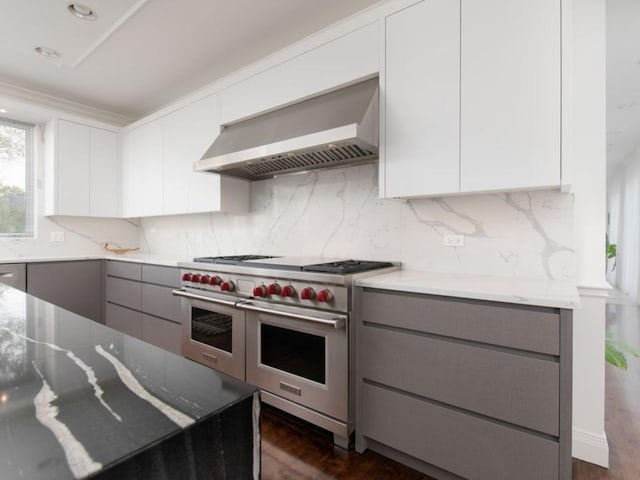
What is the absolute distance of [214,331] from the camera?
2.39 metres

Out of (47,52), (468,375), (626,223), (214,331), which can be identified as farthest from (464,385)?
(626,223)

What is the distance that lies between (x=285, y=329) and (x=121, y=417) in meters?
1.58

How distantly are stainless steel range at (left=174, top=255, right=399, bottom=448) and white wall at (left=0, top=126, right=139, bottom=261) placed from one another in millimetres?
2290

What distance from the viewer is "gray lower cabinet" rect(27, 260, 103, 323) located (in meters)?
3.20

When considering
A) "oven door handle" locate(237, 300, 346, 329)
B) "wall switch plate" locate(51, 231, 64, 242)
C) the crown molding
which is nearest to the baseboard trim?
"oven door handle" locate(237, 300, 346, 329)

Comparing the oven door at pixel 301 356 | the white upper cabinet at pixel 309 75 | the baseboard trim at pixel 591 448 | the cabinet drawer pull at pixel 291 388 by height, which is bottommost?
the baseboard trim at pixel 591 448

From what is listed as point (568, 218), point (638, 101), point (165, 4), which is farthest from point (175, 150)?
point (638, 101)

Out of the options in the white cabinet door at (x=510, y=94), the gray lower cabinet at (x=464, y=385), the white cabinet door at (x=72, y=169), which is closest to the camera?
the gray lower cabinet at (x=464, y=385)

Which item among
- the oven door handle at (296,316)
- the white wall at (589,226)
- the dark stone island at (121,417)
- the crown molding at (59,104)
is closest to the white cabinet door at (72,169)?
the crown molding at (59,104)

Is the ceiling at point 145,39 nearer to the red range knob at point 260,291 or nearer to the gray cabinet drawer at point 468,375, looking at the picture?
the red range knob at point 260,291

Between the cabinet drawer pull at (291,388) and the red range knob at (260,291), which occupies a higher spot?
the red range knob at (260,291)

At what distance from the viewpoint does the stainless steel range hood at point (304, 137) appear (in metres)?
1.93

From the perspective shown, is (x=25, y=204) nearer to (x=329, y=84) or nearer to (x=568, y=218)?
(x=329, y=84)

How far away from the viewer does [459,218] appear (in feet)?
6.69
